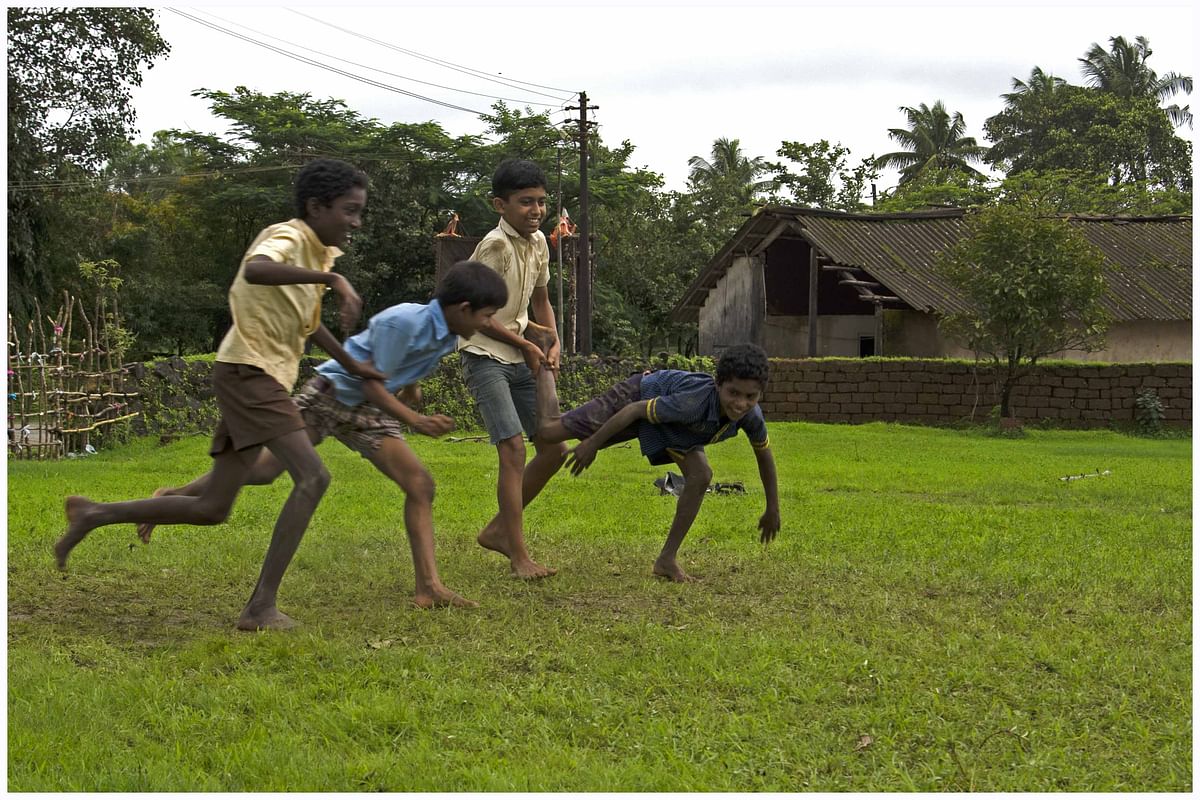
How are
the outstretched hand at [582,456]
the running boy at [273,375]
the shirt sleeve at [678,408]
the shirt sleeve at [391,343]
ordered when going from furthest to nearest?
the shirt sleeve at [678,408], the outstretched hand at [582,456], the shirt sleeve at [391,343], the running boy at [273,375]

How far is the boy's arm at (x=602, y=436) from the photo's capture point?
584 cm

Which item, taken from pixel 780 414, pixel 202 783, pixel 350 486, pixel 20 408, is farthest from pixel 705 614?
pixel 780 414

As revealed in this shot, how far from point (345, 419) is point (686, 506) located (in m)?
1.66

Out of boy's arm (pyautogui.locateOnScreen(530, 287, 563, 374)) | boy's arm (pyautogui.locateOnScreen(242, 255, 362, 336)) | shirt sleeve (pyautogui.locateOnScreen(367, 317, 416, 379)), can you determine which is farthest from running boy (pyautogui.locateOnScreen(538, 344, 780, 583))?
boy's arm (pyautogui.locateOnScreen(242, 255, 362, 336))

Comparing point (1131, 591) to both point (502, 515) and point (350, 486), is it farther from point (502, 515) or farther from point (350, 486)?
point (350, 486)

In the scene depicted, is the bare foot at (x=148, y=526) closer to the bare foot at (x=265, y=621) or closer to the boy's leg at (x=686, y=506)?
the bare foot at (x=265, y=621)

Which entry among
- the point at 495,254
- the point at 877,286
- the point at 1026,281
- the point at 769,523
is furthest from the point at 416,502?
the point at 877,286

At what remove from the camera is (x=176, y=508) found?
17.1 ft

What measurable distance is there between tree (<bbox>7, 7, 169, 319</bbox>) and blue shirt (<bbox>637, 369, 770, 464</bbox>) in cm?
1759

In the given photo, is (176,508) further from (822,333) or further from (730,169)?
(730,169)

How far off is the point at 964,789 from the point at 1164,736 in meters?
0.77

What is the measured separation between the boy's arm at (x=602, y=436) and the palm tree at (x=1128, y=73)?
53502mm

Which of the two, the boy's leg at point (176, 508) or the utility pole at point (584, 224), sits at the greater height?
the utility pole at point (584, 224)

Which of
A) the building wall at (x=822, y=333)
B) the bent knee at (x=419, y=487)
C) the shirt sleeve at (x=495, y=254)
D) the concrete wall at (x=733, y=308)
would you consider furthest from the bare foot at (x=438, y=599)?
the building wall at (x=822, y=333)
